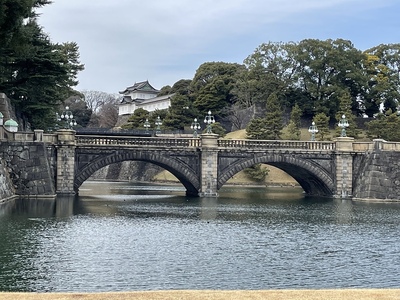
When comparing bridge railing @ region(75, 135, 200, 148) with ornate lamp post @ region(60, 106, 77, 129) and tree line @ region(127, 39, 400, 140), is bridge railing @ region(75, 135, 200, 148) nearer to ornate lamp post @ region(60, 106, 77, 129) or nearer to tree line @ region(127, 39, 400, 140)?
ornate lamp post @ region(60, 106, 77, 129)

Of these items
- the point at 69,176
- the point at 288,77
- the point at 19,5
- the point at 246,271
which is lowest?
the point at 246,271

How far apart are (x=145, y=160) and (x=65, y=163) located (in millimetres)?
7508

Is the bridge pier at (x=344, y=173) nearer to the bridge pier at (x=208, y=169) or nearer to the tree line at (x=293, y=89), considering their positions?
the bridge pier at (x=208, y=169)

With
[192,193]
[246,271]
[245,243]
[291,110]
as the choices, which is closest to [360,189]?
[192,193]

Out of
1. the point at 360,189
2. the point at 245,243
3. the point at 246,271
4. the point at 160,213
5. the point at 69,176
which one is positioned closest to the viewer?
the point at 246,271

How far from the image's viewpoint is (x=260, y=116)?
10756 centimetres

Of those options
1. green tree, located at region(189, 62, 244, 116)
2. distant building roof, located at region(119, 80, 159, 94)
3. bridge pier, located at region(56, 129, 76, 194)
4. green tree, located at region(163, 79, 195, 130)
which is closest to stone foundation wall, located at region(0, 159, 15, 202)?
bridge pier, located at region(56, 129, 76, 194)

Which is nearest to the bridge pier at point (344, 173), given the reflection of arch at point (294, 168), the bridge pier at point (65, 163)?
the reflection of arch at point (294, 168)

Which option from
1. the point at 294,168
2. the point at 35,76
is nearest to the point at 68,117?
the point at 35,76

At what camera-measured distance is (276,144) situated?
6216cm

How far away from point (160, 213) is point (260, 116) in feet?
213

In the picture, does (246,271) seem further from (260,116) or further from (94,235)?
(260,116)

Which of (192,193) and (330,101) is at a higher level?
(330,101)

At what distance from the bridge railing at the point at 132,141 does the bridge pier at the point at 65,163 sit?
1312 millimetres
